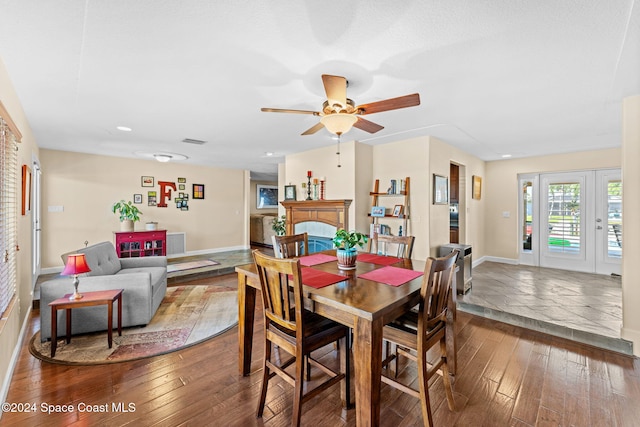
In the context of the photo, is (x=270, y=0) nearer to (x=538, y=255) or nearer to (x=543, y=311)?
(x=543, y=311)

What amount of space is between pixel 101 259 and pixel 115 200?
3081mm

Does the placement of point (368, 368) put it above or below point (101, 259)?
below

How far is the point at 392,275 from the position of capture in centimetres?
203

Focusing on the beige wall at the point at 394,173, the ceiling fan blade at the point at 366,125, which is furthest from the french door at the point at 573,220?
the ceiling fan blade at the point at 366,125

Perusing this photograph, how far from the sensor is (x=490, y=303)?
3.46 metres

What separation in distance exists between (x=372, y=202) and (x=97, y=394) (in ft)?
12.9

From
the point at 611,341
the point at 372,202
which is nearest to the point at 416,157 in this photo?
the point at 372,202

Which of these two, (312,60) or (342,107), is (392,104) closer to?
(342,107)

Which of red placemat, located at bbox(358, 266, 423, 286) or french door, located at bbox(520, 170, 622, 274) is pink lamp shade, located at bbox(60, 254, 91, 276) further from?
french door, located at bbox(520, 170, 622, 274)

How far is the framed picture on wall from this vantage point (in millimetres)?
9008

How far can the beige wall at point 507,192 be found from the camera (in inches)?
210

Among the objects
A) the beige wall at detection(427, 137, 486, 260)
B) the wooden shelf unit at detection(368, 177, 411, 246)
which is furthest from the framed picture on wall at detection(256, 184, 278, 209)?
the beige wall at detection(427, 137, 486, 260)

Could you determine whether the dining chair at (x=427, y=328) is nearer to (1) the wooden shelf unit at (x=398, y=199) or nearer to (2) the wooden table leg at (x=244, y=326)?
(2) the wooden table leg at (x=244, y=326)

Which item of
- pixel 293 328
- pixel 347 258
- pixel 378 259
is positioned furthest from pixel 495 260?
pixel 293 328
